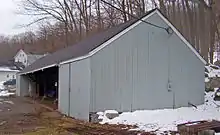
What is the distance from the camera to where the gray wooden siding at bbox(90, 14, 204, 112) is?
41.1ft

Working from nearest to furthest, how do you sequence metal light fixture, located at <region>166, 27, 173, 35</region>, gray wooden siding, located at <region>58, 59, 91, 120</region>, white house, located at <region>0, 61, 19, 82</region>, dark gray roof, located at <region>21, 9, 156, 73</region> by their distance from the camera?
1. gray wooden siding, located at <region>58, 59, 91, 120</region>
2. dark gray roof, located at <region>21, 9, 156, 73</region>
3. metal light fixture, located at <region>166, 27, 173, 35</region>
4. white house, located at <region>0, 61, 19, 82</region>

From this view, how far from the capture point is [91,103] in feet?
40.1

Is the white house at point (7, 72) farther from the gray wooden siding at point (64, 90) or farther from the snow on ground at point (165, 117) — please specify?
the snow on ground at point (165, 117)

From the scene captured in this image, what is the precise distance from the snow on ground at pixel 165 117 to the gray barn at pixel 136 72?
0.51 metres

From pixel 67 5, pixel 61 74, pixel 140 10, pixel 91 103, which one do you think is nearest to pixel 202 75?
pixel 91 103

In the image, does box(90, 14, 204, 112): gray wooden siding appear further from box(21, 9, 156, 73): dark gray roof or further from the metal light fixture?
box(21, 9, 156, 73): dark gray roof

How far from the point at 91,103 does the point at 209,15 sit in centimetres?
1350

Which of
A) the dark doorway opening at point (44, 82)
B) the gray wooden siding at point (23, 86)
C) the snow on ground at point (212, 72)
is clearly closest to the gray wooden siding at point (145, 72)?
the snow on ground at point (212, 72)

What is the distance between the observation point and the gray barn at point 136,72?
12492mm

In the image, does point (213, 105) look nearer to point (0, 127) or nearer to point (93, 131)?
point (93, 131)

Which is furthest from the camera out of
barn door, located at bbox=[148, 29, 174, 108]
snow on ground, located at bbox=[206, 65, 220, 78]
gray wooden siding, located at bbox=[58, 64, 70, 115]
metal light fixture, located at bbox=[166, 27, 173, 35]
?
snow on ground, located at bbox=[206, 65, 220, 78]

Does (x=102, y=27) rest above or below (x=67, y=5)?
below

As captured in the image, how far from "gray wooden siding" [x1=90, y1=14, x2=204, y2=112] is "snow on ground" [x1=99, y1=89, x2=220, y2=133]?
514mm

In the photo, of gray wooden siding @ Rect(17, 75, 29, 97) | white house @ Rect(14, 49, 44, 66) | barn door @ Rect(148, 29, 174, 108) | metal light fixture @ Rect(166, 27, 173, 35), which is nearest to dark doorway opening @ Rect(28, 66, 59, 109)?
gray wooden siding @ Rect(17, 75, 29, 97)
